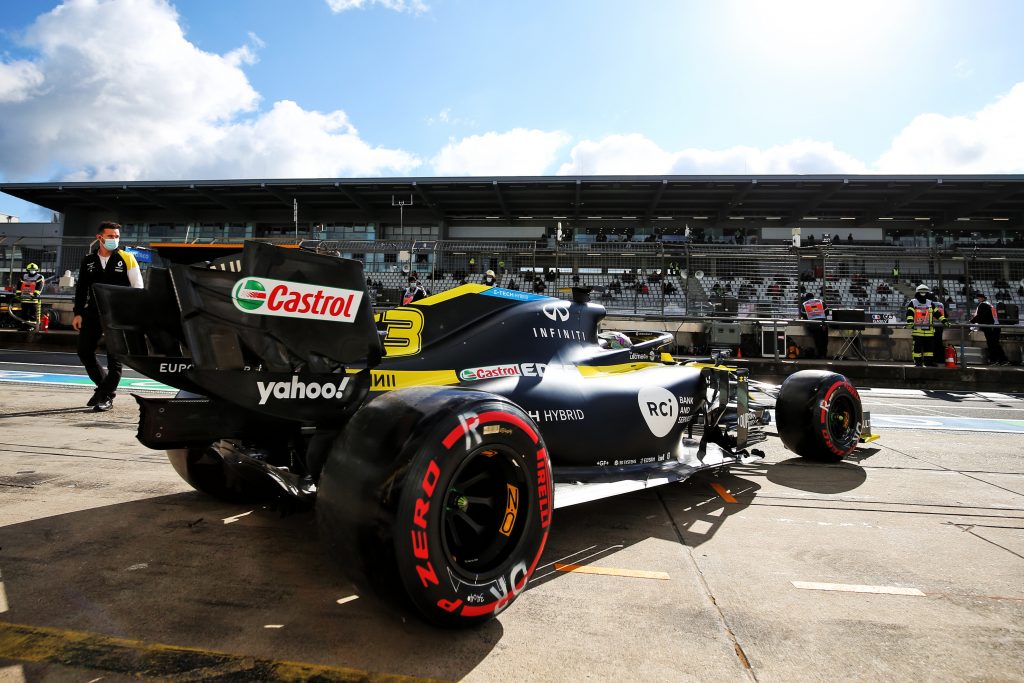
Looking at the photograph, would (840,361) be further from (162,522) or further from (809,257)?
(162,522)

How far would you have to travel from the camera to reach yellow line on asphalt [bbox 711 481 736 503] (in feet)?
12.0

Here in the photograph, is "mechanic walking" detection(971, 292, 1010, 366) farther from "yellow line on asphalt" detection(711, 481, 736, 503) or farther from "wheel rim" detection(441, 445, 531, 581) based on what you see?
"wheel rim" detection(441, 445, 531, 581)

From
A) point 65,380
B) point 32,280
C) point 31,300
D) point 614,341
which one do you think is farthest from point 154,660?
point 32,280

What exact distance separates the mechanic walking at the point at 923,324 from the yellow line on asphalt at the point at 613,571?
13.9 metres

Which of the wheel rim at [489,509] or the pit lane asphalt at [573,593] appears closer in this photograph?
the pit lane asphalt at [573,593]

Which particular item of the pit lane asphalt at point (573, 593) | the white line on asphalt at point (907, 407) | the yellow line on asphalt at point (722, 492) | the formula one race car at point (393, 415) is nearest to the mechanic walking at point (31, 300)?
the pit lane asphalt at point (573, 593)

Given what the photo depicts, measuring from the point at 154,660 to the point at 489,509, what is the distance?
1.10m

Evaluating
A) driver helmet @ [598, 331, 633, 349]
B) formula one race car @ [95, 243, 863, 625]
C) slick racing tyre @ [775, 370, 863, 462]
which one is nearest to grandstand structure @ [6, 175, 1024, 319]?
slick racing tyre @ [775, 370, 863, 462]

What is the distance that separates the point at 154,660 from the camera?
5.35 feet

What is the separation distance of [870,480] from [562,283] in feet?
46.7

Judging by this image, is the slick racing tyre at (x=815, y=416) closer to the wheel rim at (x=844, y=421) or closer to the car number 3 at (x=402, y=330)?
the wheel rim at (x=844, y=421)

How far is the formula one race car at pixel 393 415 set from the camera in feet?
5.57

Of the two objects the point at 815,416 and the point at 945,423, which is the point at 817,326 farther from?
the point at 815,416

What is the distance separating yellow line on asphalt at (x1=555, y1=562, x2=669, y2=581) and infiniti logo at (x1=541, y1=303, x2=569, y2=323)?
1.67m
